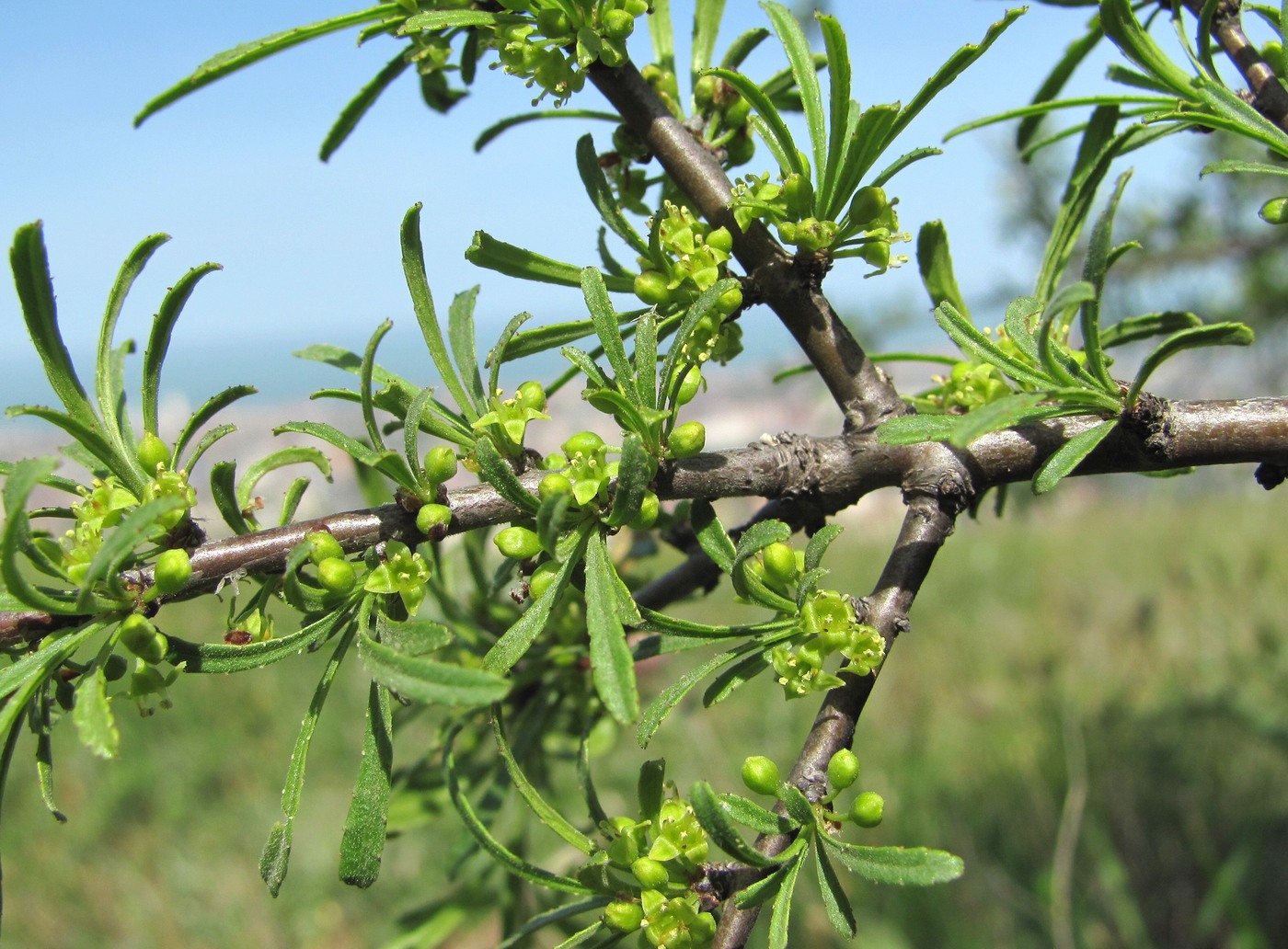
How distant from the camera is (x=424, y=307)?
0.73 m

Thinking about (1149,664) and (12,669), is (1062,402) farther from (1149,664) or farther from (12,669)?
Result: (1149,664)

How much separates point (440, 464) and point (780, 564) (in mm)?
261

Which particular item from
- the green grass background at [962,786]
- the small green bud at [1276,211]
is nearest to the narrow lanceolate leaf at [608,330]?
the small green bud at [1276,211]

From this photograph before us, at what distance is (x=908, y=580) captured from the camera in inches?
29.7

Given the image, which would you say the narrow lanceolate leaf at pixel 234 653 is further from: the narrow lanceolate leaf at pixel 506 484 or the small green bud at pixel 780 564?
the small green bud at pixel 780 564

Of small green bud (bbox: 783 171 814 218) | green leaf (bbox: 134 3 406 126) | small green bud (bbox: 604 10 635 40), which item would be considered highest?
green leaf (bbox: 134 3 406 126)

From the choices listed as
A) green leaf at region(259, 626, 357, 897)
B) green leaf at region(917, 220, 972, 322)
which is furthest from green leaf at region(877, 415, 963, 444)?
green leaf at region(259, 626, 357, 897)

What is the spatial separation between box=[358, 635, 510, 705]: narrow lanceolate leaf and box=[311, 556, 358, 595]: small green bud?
0.06 metres

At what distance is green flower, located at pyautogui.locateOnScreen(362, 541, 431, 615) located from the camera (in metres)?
0.66

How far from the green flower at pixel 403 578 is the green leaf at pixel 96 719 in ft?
0.57

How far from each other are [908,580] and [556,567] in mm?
287

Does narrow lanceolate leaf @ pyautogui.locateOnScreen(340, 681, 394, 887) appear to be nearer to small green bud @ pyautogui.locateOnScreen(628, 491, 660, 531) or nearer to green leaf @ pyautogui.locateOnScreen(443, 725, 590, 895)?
green leaf @ pyautogui.locateOnScreen(443, 725, 590, 895)

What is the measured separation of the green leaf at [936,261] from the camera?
3.02 feet

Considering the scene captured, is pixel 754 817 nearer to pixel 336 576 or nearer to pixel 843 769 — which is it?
pixel 843 769
